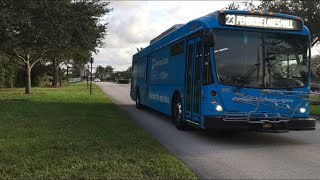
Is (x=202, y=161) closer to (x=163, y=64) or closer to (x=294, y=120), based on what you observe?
(x=294, y=120)

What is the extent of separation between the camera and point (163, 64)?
14016mm

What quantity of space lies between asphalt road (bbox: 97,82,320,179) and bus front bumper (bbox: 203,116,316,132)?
1.41 feet

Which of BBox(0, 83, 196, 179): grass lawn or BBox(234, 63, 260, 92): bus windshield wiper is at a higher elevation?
BBox(234, 63, 260, 92): bus windshield wiper

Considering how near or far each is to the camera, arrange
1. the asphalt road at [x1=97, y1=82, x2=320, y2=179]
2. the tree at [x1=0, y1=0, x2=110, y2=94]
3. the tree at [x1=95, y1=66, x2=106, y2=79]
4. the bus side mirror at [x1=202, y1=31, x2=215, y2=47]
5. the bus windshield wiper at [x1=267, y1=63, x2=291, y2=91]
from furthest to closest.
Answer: the tree at [x1=95, y1=66, x2=106, y2=79] → the tree at [x1=0, y1=0, x2=110, y2=94] → the bus windshield wiper at [x1=267, y1=63, x2=291, y2=91] → the bus side mirror at [x1=202, y1=31, x2=215, y2=47] → the asphalt road at [x1=97, y1=82, x2=320, y2=179]

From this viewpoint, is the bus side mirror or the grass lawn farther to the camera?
the bus side mirror

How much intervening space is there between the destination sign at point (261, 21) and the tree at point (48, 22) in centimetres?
1066

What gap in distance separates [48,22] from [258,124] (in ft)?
42.8

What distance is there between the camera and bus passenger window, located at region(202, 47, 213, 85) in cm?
949

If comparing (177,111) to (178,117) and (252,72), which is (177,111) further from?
(252,72)

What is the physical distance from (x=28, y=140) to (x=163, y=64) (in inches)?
251

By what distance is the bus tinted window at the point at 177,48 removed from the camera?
11.8 m

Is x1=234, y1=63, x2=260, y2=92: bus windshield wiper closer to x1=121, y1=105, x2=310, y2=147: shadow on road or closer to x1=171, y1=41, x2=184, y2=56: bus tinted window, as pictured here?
x1=121, y1=105, x2=310, y2=147: shadow on road

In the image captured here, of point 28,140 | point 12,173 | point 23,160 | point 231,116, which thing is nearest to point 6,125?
point 28,140

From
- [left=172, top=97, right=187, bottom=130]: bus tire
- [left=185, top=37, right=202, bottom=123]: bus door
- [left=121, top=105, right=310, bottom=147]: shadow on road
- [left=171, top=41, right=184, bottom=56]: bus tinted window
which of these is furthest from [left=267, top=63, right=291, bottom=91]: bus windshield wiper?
[left=172, top=97, right=187, bottom=130]: bus tire
